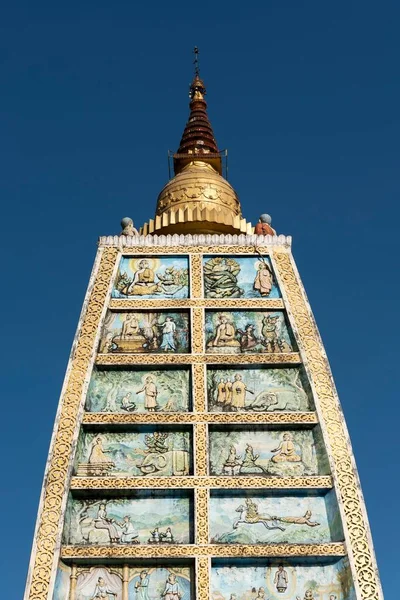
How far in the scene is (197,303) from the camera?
1870 cm

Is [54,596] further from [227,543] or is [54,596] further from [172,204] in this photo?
[172,204]

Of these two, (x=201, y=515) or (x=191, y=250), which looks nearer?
(x=201, y=515)

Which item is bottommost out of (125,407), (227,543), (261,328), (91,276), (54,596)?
(54,596)

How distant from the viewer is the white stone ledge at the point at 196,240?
1984 centimetres

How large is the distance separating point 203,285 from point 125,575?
6.17 meters

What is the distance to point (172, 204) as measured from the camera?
80.3 feet

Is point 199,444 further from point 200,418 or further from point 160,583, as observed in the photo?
point 160,583

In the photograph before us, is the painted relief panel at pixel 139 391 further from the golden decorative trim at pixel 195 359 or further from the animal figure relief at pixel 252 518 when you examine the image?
the animal figure relief at pixel 252 518

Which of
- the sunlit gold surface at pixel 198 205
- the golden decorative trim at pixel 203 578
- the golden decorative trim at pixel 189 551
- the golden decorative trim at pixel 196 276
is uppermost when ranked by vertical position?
the sunlit gold surface at pixel 198 205

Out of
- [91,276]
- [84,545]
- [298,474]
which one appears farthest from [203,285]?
[84,545]

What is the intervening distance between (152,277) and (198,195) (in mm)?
5562

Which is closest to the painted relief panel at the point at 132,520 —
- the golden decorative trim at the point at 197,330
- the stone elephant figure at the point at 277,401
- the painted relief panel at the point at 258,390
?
the painted relief panel at the point at 258,390

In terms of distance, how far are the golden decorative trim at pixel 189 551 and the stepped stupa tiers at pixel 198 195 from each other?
9.54 meters

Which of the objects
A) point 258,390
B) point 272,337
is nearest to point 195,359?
point 258,390
